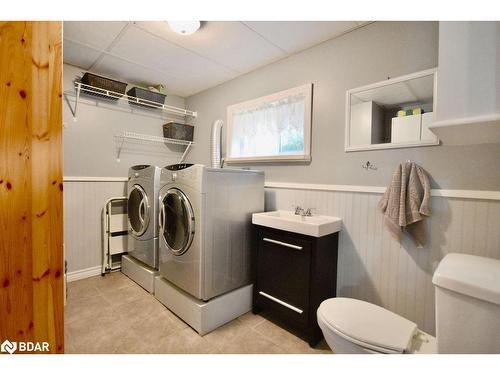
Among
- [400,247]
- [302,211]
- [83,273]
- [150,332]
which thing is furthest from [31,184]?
[83,273]

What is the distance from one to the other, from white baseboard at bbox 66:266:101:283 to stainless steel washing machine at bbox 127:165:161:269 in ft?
1.32

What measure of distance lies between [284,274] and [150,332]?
106 cm

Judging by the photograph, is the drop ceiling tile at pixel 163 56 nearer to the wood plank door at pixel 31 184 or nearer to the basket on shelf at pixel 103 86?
the basket on shelf at pixel 103 86

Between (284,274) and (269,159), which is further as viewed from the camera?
(269,159)

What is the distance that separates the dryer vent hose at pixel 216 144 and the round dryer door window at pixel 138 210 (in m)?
0.83

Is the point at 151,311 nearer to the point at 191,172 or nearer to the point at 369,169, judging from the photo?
the point at 191,172

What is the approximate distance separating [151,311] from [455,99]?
2.40 m

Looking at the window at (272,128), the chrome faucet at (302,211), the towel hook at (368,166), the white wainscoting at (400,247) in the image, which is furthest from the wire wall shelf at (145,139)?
the towel hook at (368,166)

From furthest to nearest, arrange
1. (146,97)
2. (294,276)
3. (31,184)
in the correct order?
(146,97)
(294,276)
(31,184)

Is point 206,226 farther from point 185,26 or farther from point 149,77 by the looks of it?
point 149,77

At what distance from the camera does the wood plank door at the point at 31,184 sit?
29.9 inches

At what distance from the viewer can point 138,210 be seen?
8.09 ft
